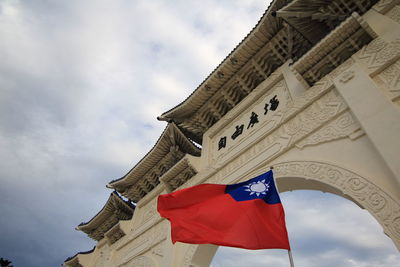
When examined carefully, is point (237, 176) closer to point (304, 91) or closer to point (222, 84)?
point (304, 91)

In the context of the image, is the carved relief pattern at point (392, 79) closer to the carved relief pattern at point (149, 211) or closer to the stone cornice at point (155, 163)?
the stone cornice at point (155, 163)

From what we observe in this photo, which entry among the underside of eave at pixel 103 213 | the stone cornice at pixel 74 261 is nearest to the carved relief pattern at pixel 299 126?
the underside of eave at pixel 103 213

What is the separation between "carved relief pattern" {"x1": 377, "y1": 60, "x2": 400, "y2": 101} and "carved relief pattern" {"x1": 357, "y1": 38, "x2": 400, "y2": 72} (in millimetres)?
90

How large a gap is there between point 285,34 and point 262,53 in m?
0.65

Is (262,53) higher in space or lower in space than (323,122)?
higher

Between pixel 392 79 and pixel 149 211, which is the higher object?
pixel 149 211

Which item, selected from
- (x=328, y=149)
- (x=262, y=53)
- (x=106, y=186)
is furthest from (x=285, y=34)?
(x=106, y=186)

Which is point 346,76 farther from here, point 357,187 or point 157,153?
point 157,153

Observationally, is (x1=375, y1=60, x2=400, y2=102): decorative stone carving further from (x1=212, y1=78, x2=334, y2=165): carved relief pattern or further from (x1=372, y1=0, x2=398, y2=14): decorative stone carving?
(x1=372, y1=0, x2=398, y2=14): decorative stone carving

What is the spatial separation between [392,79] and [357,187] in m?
1.56

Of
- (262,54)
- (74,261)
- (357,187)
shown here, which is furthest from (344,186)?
(74,261)

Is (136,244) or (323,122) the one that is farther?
(136,244)

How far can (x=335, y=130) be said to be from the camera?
379cm

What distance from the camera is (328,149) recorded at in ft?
12.3
